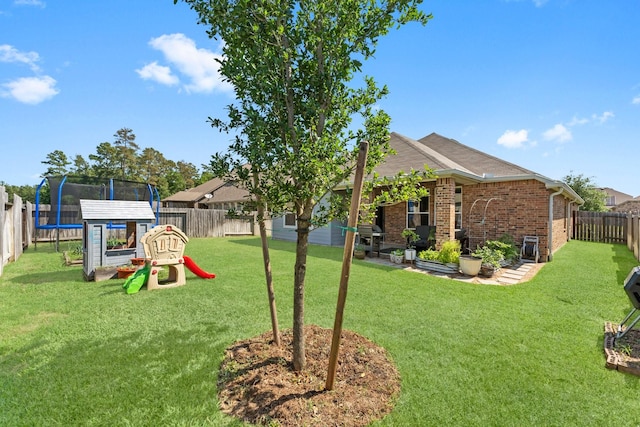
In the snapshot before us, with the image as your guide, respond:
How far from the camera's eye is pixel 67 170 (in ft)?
125

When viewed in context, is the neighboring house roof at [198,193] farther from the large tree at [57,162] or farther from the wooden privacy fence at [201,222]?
the large tree at [57,162]

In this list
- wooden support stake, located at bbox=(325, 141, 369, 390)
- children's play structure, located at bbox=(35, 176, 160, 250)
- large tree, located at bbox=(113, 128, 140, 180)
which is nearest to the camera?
wooden support stake, located at bbox=(325, 141, 369, 390)

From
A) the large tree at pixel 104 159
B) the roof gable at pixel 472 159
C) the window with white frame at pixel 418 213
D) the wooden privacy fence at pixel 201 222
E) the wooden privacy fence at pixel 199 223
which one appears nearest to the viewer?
the roof gable at pixel 472 159

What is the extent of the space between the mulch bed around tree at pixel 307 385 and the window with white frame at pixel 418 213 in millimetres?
8114

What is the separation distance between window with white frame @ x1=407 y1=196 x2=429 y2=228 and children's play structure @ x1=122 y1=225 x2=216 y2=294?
8.10 m

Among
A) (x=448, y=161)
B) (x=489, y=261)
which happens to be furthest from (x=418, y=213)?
(x=489, y=261)

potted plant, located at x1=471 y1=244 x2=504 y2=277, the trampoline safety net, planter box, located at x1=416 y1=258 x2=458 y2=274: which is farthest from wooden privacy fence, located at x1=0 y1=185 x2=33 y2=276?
potted plant, located at x1=471 y1=244 x2=504 y2=277

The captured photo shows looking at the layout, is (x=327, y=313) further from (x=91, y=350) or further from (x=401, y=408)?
(x=91, y=350)

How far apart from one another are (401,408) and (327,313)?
2170mm

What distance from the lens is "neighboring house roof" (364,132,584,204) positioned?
27.4 feet

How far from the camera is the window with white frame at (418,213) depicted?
1055cm

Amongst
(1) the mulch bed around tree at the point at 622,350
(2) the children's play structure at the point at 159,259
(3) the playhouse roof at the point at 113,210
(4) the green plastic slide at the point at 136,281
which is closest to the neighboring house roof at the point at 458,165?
(1) the mulch bed around tree at the point at 622,350

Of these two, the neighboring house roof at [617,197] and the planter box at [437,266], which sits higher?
the neighboring house roof at [617,197]

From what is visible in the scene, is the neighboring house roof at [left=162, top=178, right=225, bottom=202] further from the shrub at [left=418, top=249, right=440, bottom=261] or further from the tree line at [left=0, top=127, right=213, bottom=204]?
the shrub at [left=418, top=249, right=440, bottom=261]
